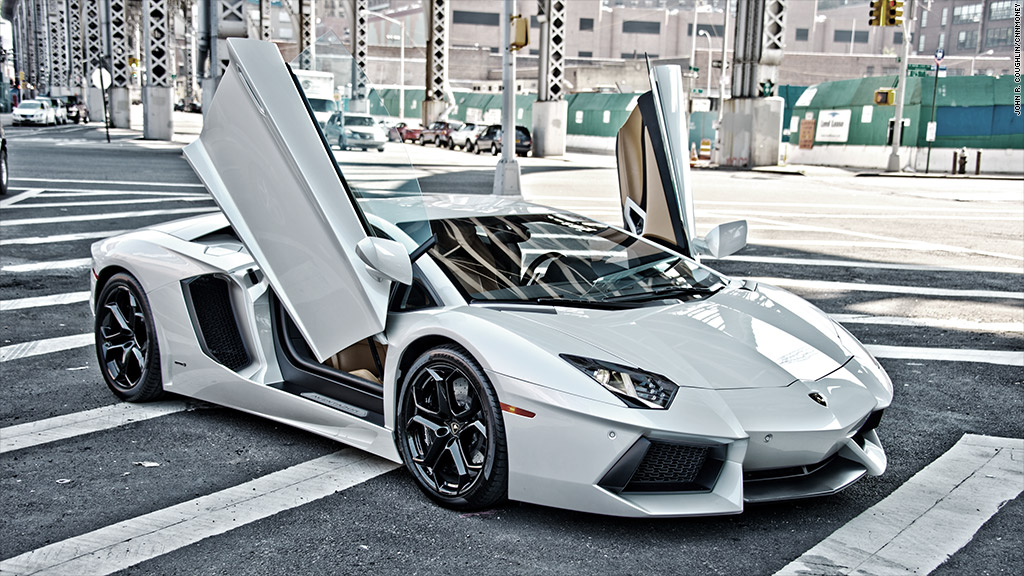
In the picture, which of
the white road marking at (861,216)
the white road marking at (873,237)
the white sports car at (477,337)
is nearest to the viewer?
the white sports car at (477,337)

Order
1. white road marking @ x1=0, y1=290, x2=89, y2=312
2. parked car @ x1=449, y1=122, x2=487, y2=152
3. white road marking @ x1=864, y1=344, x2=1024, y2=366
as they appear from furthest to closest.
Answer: parked car @ x1=449, y1=122, x2=487, y2=152 < white road marking @ x1=0, y1=290, x2=89, y2=312 < white road marking @ x1=864, y1=344, x2=1024, y2=366

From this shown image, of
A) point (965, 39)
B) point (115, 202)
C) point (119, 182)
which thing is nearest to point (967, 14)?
point (965, 39)

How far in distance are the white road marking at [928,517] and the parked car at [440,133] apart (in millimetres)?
43331

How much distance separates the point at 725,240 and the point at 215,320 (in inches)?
112

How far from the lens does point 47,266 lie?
9.98 meters

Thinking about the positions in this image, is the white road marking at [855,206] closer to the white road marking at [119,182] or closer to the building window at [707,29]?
the white road marking at [119,182]

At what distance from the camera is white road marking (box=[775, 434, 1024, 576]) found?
11.8 ft

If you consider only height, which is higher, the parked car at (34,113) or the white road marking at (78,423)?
the parked car at (34,113)

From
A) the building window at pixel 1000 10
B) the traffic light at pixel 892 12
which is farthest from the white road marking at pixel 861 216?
the building window at pixel 1000 10

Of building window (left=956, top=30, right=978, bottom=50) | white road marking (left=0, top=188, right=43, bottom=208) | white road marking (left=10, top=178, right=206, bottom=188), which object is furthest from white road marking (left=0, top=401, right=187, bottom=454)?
building window (left=956, top=30, right=978, bottom=50)

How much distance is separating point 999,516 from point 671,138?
2.80 metres

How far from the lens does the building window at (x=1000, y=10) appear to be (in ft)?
306

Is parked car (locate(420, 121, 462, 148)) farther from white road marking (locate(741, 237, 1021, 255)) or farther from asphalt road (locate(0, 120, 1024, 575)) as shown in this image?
asphalt road (locate(0, 120, 1024, 575))

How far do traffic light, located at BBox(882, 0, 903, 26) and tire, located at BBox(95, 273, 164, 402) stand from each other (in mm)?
27776
